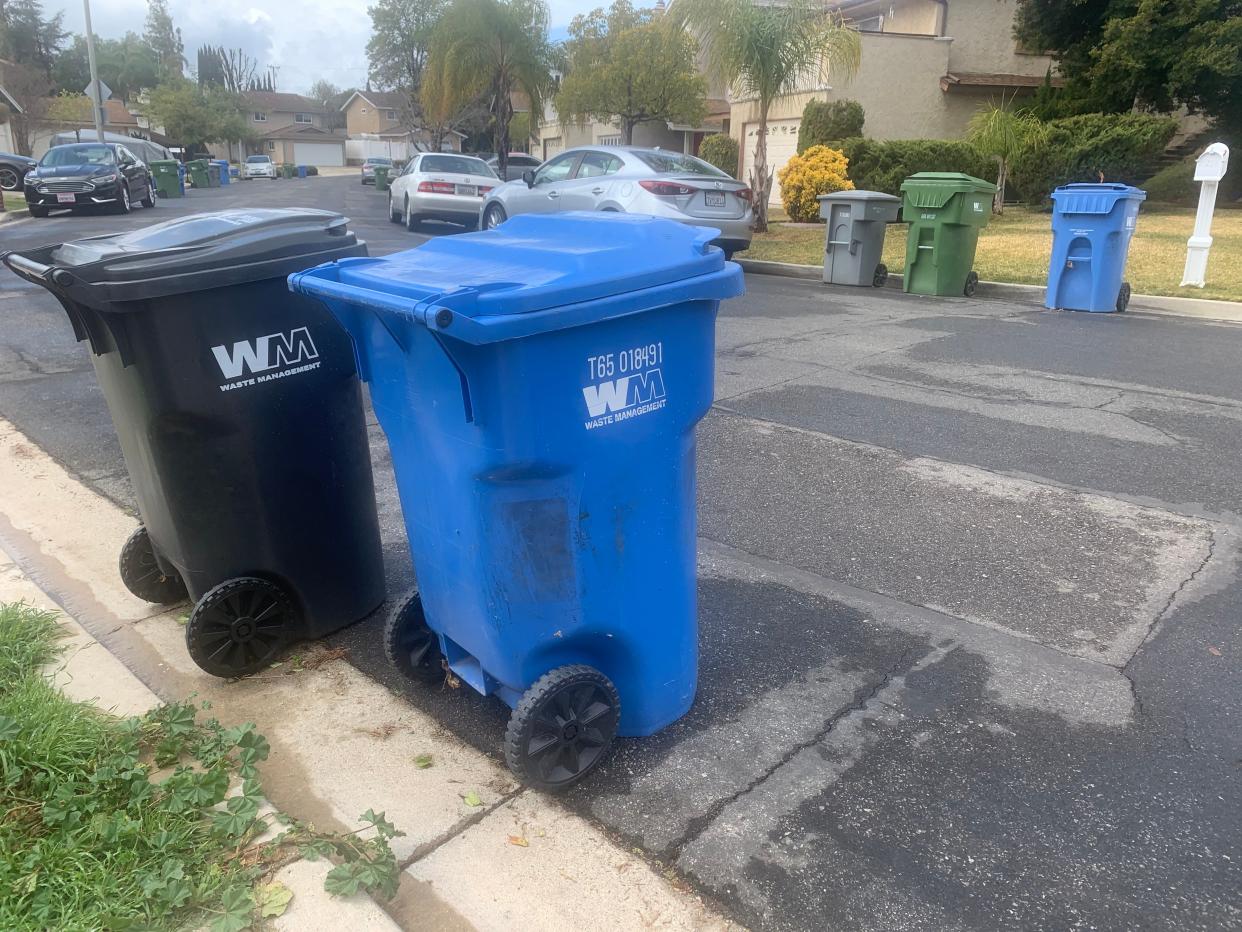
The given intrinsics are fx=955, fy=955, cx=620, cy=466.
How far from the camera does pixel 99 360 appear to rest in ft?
9.77

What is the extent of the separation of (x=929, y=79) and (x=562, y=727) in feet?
82.0

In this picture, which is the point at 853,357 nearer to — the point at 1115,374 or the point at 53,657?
the point at 1115,374

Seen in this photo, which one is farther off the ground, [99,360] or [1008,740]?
[99,360]

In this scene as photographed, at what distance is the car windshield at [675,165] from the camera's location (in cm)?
1251

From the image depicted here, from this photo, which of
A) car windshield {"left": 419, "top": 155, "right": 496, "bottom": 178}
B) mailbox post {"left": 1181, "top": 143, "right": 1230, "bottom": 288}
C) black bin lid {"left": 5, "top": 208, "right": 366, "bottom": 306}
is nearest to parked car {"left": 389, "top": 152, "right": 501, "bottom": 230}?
car windshield {"left": 419, "top": 155, "right": 496, "bottom": 178}

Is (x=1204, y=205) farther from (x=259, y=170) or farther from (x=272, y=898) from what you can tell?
(x=259, y=170)

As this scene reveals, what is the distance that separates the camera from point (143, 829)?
232 centimetres

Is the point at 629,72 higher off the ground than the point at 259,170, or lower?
higher

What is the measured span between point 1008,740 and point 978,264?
11684mm

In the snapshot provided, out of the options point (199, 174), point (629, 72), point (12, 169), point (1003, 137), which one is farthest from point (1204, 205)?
point (199, 174)

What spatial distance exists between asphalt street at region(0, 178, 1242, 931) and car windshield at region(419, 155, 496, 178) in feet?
42.0

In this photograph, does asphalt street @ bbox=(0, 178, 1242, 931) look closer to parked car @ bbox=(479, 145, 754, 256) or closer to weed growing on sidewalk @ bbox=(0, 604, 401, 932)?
weed growing on sidewalk @ bbox=(0, 604, 401, 932)

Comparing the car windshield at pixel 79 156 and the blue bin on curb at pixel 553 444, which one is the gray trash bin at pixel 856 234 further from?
the car windshield at pixel 79 156

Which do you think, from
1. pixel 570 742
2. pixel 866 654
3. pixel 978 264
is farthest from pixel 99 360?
pixel 978 264
